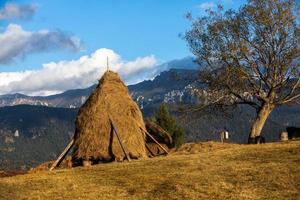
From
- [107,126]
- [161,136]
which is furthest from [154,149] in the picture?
[107,126]

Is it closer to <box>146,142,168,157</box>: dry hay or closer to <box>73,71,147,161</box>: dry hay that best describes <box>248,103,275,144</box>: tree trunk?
<box>146,142,168,157</box>: dry hay

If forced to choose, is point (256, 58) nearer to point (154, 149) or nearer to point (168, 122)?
point (154, 149)

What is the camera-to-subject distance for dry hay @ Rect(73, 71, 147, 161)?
126ft

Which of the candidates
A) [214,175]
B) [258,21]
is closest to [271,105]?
[258,21]

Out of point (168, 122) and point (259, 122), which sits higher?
point (168, 122)

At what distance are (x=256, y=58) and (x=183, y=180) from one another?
80.8 ft

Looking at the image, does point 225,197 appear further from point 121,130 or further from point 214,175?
point 121,130

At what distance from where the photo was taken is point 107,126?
39469mm

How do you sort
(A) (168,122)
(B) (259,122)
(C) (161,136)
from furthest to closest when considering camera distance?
(A) (168,122)
(C) (161,136)
(B) (259,122)

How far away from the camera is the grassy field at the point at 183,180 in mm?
22041

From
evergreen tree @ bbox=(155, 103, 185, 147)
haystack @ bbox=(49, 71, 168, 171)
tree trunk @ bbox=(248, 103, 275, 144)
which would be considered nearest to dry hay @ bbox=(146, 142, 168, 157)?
haystack @ bbox=(49, 71, 168, 171)

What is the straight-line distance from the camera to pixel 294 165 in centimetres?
2562

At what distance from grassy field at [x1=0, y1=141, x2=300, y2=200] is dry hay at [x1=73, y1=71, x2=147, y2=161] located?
6500 mm

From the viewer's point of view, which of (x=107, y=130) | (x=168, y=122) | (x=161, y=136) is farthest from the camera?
(x=168, y=122)
